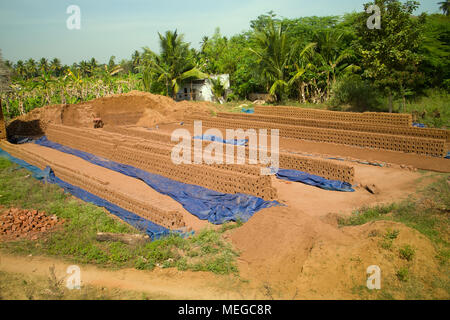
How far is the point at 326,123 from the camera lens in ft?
47.4

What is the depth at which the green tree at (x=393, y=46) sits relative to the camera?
47.9 ft

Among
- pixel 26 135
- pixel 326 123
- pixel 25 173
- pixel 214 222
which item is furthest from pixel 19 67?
pixel 214 222

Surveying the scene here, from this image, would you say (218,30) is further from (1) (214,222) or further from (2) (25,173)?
(1) (214,222)

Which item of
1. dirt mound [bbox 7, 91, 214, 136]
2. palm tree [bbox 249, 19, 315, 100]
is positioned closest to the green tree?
palm tree [bbox 249, 19, 315, 100]

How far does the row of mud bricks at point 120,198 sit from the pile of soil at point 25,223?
1.27 metres

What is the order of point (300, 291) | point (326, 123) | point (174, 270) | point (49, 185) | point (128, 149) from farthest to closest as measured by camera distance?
1. point (326, 123)
2. point (128, 149)
3. point (49, 185)
4. point (174, 270)
5. point (300, 291)

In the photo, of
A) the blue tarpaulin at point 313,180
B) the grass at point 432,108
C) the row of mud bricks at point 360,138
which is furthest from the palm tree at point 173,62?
the blue tarpaulin at point 313,180

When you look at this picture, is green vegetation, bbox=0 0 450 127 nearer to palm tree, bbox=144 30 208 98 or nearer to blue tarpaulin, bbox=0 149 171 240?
palm tree, bbox=144 30 208 98

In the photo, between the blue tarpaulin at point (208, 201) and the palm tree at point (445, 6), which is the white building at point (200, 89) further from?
the palm tree at point (445, 6)

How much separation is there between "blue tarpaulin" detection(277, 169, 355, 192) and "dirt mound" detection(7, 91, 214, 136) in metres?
10.2

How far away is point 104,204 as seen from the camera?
8.34 metres

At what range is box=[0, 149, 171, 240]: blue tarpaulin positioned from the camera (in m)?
6.87
